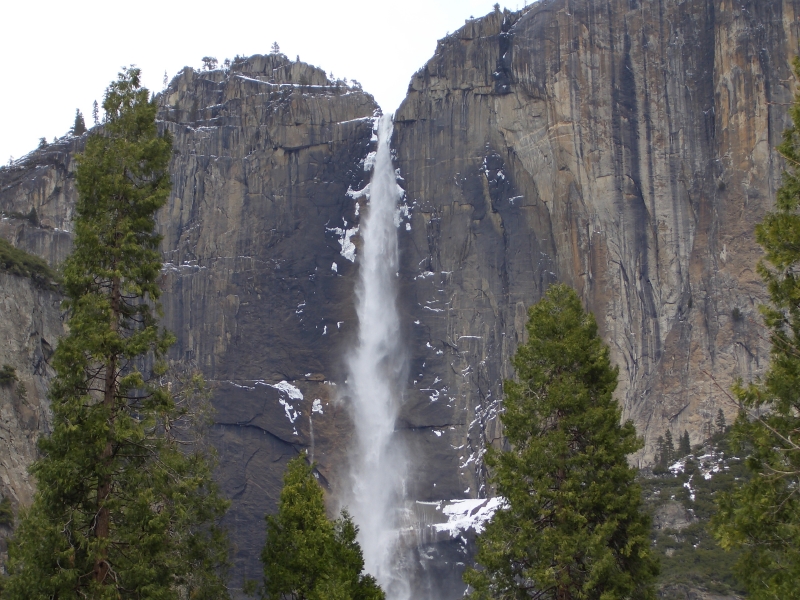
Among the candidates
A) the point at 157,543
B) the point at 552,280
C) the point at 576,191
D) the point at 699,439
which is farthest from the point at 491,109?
the point at 157,543

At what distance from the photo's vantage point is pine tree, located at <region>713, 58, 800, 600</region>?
15.6m

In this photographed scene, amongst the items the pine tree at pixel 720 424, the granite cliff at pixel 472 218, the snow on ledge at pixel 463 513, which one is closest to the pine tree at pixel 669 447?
the granite cliff at pixel 472 218

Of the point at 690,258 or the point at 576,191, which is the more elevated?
the point at 576,191

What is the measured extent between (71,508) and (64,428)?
1412mm

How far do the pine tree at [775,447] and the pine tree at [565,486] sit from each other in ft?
8.80

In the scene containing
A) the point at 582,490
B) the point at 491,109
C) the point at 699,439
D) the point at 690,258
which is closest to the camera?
the point at 582,490

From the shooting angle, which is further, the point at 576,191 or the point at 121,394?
the point at 576,191

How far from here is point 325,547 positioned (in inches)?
842

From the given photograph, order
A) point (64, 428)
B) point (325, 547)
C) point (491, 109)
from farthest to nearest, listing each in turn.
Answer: point (491, 109) < point (325, 547) < point (64, 428)

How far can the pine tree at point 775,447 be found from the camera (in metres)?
15.6

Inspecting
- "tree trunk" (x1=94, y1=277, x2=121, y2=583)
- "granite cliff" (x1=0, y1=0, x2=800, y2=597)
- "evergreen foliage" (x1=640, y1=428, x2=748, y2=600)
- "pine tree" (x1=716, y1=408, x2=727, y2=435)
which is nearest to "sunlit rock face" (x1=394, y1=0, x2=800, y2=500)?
"granite cliff" (x1=0, y1=0, x2=800, y2=597)

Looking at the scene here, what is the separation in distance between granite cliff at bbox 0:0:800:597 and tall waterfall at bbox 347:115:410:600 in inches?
40.9

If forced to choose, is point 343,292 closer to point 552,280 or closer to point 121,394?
point 552,280

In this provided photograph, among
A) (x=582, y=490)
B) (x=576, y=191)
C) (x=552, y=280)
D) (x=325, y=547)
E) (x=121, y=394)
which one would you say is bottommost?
(x=325, y=547)
